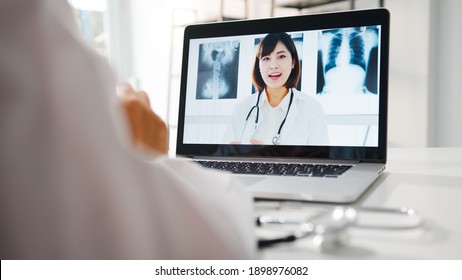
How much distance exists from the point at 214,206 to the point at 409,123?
2.62m

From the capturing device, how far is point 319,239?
0.30 meters

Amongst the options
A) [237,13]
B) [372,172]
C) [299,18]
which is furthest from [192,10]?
[372,172]

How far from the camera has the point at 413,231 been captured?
0.34 meters

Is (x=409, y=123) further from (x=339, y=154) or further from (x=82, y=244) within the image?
(x=82, y=244)

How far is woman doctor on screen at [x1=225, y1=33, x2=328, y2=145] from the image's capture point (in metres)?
0.73

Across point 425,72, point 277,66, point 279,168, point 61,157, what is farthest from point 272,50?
point 425,72

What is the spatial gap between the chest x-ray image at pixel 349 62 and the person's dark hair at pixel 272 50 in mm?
40

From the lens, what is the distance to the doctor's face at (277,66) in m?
0.74

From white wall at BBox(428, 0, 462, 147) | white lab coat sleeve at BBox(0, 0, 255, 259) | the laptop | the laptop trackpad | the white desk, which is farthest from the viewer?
white wall at BBox(428, 0, 462, 147)

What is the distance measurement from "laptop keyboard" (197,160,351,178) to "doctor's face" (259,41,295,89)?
15cm

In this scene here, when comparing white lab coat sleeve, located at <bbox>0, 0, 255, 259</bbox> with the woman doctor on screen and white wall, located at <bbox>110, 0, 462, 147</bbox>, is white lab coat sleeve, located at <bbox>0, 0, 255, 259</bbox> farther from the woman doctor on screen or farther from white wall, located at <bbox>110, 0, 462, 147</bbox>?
white wall, located at <bbox>110, 0, 462, 147</bbox>

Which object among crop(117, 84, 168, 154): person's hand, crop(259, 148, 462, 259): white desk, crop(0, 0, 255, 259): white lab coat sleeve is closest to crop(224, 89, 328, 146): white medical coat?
crop(259, 148, 462, 259): white desk

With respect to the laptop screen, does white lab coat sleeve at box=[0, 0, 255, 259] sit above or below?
below

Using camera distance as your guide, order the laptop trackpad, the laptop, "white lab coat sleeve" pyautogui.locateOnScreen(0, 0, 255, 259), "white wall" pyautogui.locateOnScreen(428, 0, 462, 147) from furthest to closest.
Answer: "white wall" pyautogui.locateOnScreen(428, 0, 462, 147) < the laptop < the laptop trackpad < "white lab coat sleeve" pyautogui.locateOnScreen(0, 0, 255, 259)
